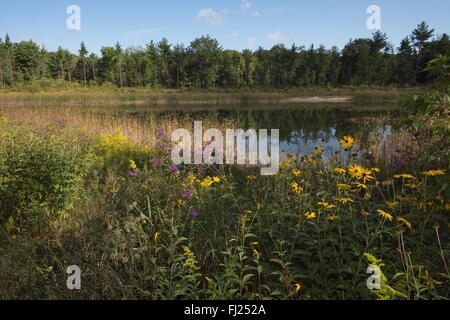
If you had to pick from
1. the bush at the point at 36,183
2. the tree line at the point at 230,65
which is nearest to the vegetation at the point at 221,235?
the bush at the point at 36,183

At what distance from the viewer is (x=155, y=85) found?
183 feet

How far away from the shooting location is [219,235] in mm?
2818

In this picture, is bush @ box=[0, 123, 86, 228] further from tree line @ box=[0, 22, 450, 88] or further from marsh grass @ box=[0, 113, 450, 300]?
tree line @ box=[0, 22, 450, 88]

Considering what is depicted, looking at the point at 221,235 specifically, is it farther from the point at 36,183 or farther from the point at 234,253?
the point at 36,183

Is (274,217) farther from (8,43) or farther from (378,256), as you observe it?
(8,43)

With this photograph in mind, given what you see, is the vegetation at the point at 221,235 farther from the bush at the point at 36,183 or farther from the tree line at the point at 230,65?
the tree line at the point at 230,65

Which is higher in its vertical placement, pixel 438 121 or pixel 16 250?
pixel 438 121

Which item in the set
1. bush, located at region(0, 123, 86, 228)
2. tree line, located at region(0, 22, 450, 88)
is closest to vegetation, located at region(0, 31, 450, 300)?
bush, located at region(0, 123, 86, 228)

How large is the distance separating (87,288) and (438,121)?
315 cm

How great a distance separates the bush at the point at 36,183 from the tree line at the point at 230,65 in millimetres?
53672

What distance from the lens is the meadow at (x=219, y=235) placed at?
1.99 metres

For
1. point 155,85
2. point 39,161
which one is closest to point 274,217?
point 39,161

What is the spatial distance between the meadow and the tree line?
5387 cm

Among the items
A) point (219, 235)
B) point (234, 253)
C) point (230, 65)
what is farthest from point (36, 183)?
point (230, 65)
